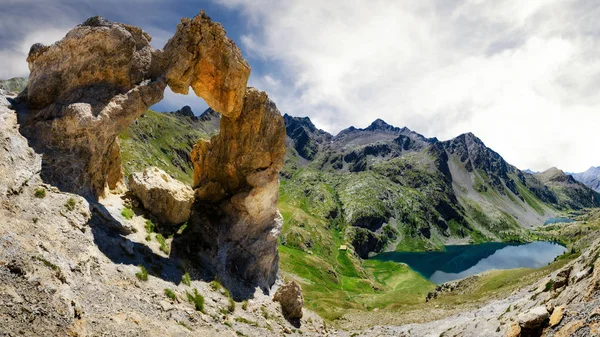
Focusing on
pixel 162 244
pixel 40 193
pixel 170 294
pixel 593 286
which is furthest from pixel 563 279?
pixel 40 193

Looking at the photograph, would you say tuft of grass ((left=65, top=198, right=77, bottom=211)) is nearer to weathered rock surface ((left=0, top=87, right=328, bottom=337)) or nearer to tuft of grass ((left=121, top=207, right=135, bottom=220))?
weathered rock surface ((left=0, top=87, right=328, bottom=337))

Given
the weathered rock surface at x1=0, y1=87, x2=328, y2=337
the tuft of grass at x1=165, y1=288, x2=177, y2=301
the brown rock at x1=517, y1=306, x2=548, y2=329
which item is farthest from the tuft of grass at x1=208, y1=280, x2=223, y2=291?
the brown rock at x1=517, y1=306, x2=548, y2=329

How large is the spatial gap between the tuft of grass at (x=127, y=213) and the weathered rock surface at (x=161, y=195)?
8.47 ft

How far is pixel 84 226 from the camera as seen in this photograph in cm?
2344

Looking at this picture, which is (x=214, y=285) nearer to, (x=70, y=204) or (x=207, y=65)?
(x=70, y=204)

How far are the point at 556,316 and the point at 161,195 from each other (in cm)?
3506

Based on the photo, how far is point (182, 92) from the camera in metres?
36.8

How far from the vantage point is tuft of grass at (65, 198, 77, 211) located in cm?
2318

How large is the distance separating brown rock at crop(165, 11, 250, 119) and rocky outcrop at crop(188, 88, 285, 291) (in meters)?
3.75

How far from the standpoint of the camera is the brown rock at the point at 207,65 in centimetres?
3562

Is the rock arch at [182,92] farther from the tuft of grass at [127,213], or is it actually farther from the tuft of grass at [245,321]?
the tuft of grass at [245,321]

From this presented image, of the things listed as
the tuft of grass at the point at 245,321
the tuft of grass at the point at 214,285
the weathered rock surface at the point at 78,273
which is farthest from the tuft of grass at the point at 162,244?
the tuft of grass at the point at 245,321

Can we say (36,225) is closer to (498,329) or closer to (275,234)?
(275,234)

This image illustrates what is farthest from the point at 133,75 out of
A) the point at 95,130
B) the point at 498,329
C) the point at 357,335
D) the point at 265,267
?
the point at 357,335
